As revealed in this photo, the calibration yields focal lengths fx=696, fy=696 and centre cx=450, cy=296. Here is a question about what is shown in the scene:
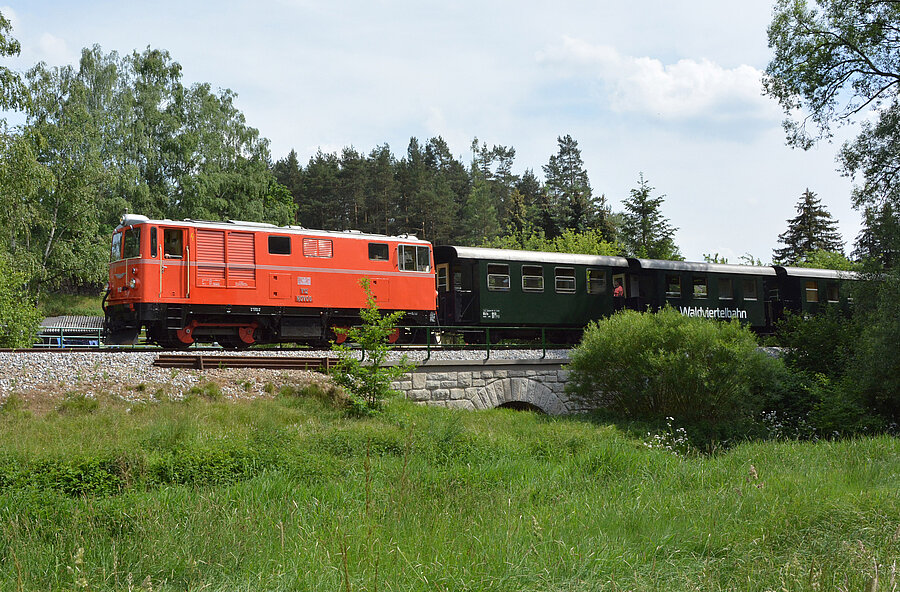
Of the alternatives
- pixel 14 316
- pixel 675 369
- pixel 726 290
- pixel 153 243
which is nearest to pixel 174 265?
pixel 153 243

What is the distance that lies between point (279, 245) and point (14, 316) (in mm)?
10201

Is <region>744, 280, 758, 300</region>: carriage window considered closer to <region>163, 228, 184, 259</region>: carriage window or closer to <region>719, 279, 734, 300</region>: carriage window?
<region>719, 279, 734, 300</region>: carriage window

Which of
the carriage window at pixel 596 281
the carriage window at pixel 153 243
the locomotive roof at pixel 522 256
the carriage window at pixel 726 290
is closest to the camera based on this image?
the carriage window at pixel 153 243

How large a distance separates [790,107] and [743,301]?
7.39 metres

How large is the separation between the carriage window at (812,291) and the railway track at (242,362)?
65.6 ft

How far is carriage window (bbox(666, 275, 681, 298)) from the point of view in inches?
930

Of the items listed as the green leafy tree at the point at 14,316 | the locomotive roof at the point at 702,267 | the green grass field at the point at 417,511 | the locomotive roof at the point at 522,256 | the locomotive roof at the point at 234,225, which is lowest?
the green grass field at the point at 417,511

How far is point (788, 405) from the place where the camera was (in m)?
18.6

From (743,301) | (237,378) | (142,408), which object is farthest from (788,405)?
(142,408)

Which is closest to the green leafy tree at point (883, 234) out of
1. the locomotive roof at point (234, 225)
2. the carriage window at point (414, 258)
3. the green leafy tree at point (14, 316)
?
the carriage window at point (414, 258)

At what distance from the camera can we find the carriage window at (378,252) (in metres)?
18.7

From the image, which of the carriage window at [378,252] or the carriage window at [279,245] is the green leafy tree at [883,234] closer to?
the carriage window at [378,252]

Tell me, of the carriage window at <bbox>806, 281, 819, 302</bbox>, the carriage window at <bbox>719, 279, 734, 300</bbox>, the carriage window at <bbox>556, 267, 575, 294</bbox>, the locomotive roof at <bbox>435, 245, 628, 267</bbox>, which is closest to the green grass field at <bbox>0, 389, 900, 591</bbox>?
the locomotive roof at <bbox>435, 245, 628, 267</bbox>

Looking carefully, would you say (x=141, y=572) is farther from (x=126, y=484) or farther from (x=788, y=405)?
(x=788, y=405)
